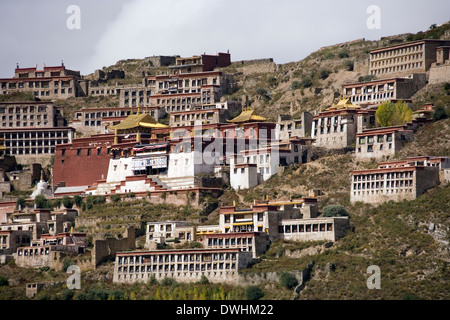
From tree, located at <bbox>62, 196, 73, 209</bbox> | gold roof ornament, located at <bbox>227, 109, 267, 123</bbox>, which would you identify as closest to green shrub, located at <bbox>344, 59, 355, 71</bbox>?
gold roof ornament, located at <bbox>227, 109, 267, 123</bbox>

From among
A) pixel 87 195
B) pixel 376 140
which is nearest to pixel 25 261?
pixel 87 195

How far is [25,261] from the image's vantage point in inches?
4299

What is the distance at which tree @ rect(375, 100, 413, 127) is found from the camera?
113 m

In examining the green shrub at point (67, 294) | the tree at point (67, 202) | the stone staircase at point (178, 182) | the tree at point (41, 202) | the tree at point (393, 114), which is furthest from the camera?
the tree at point (41, 202)

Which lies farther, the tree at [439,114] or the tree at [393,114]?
the tree at [393,114]

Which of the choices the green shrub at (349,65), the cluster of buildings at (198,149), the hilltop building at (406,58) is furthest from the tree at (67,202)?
the green shrub at (349,65)

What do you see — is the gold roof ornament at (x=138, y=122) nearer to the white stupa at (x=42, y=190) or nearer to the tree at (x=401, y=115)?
the white stupa at (x=42, y=190)

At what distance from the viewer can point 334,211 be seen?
100938 mm

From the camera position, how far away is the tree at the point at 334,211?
10083 cm

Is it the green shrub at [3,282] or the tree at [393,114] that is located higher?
the tree at [393,114]

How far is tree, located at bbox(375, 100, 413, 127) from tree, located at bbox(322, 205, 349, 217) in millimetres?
14064

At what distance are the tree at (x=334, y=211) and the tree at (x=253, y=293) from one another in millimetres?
10345

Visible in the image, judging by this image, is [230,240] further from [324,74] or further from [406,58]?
[324,74]

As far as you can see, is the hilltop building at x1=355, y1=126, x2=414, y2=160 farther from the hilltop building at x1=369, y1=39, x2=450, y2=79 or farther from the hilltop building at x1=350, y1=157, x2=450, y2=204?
the hilltop building at x1=369, y1=39, x2=450, y2=79
